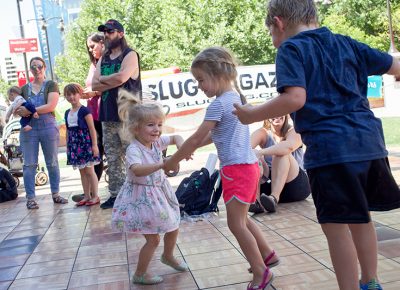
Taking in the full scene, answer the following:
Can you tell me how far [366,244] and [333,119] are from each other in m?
0.66

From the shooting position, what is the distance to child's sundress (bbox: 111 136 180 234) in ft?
11.5

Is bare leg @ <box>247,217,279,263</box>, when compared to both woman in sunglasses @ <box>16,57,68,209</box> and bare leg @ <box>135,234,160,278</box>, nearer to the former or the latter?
bare leg @ <box>135,234,160,278</box>

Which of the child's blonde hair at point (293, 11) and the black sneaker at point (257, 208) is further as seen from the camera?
the black sneaker at point (257, 208)

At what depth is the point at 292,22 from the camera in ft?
8.50

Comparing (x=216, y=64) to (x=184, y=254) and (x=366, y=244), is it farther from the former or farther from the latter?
(x=184, y=254)

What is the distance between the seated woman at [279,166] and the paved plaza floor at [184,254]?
13 centimetres

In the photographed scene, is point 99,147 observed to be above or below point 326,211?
below

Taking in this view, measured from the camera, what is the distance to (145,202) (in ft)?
11.6

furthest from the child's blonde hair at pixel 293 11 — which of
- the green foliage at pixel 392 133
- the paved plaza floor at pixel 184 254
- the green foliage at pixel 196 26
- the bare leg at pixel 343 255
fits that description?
the green foliage at pixel 196 26

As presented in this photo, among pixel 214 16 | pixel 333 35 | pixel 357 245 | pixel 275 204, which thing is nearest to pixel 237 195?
pixel 357 245

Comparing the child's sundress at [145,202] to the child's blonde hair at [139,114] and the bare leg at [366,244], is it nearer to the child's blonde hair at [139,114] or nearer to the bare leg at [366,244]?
the child's blonde hair at [139,114]

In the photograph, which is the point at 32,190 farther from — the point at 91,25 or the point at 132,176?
the point at 91,25

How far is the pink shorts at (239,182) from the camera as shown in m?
3.20

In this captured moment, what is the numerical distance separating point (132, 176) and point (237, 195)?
30.6 inches
